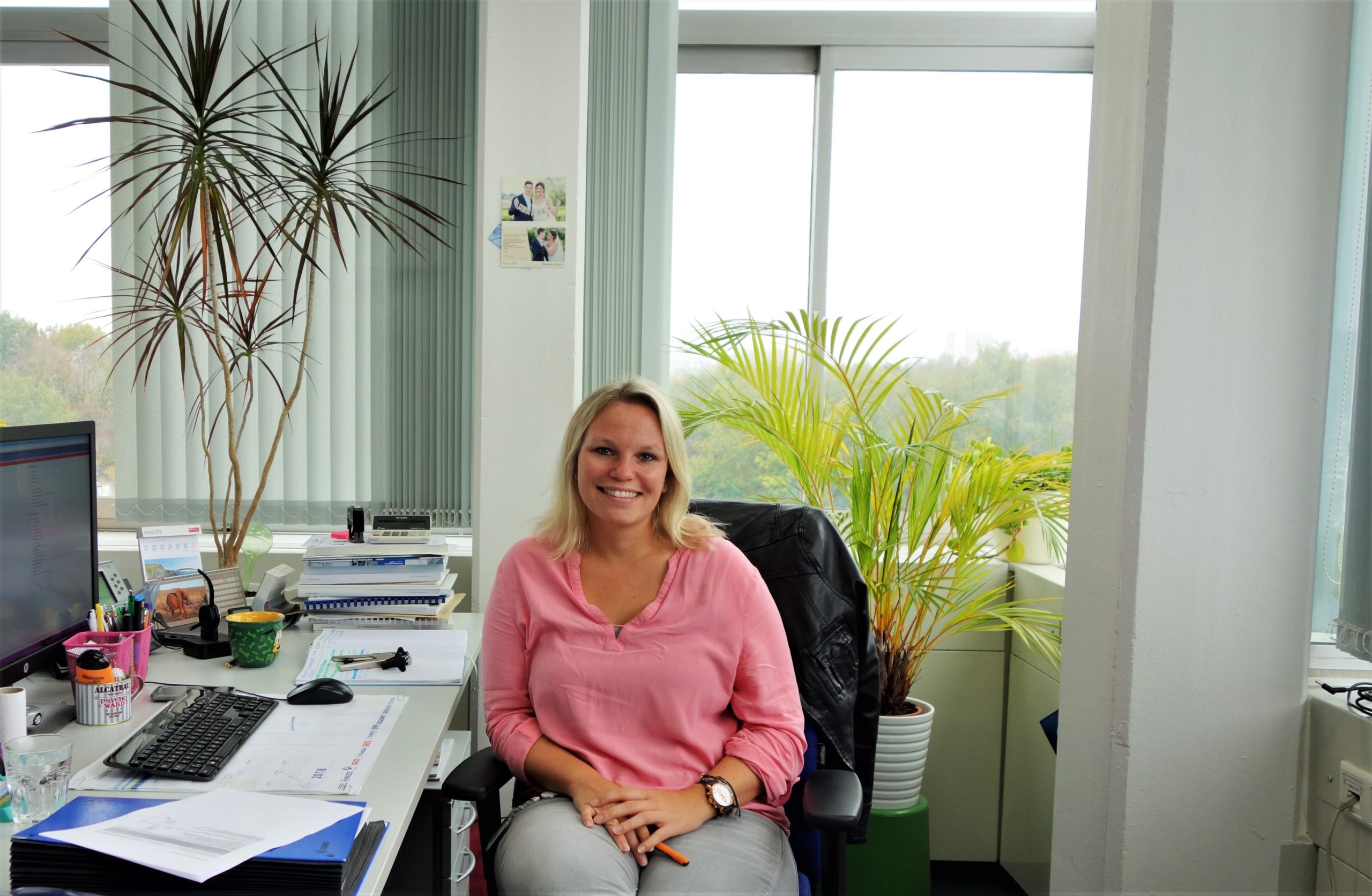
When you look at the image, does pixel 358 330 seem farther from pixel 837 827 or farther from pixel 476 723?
pixel 837 827

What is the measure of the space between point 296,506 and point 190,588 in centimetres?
87

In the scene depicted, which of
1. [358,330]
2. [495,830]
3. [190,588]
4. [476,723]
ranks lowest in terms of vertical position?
[476,723]

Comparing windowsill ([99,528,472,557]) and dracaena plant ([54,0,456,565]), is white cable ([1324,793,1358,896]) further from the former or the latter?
dracaena plant ([54,0,456,565])

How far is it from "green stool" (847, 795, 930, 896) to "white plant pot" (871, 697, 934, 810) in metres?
0.03

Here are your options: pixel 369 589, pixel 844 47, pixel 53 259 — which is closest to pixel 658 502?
pixel 369 589

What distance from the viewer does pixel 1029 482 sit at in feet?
8.48

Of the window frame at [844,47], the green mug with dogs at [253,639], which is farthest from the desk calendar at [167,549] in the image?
the window frame at [844,47]

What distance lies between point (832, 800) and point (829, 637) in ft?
1.11

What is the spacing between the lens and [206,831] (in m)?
1.04

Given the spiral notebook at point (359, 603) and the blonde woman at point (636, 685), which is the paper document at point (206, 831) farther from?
the spiral notebook at point (359, 603)

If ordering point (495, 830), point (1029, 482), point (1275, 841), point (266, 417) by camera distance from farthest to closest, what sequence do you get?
point (266, 417)
point (1029, 482)
point (1275, 841)
point (495, 830)

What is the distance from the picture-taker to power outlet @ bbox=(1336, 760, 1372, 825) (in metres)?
1.63

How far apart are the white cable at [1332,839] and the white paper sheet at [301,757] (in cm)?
168

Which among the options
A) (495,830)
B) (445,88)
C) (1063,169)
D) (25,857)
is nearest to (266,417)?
(445,88)
